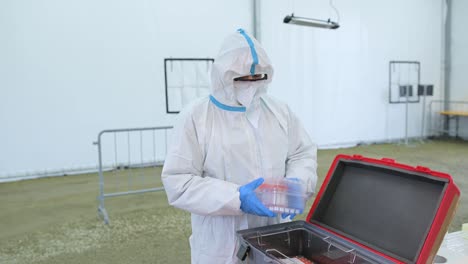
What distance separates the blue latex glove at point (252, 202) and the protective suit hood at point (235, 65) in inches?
12.3

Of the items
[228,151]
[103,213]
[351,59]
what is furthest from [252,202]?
[351,59]

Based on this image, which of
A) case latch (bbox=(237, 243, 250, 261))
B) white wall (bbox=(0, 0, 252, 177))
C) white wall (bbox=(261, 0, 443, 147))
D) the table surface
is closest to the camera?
case latch (bbox=(237, 243, 250, 261))

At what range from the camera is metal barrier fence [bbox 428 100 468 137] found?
314 inches

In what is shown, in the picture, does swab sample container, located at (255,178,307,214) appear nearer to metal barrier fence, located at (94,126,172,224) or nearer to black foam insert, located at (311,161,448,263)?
black foam insert, located at (311,161,448,263)

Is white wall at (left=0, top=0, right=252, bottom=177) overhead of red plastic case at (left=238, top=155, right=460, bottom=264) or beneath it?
overhead

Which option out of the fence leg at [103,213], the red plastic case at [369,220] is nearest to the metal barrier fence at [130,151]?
the fence leg at [103,213]

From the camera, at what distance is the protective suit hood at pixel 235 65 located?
1307mm

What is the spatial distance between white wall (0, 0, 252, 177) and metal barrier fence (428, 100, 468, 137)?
203 inches

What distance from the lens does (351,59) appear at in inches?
277

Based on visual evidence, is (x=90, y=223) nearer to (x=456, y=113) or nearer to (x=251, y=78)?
(x=251, y=78)

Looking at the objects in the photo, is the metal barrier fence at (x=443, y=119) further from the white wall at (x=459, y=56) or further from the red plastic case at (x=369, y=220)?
the red plastic case at (x=369, y=220)

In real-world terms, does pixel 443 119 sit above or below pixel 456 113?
below

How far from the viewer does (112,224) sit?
3318mm

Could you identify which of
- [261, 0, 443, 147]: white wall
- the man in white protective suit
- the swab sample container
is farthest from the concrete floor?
[261, 0, 443, 147]: white wall
